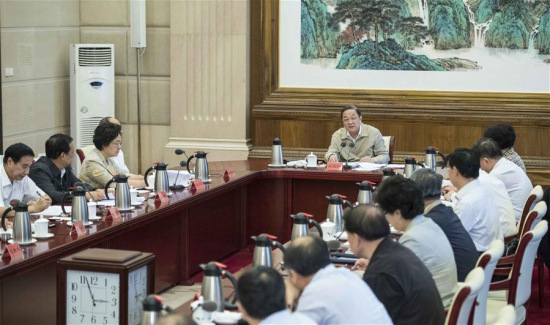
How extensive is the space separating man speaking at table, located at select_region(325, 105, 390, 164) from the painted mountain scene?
1660mm

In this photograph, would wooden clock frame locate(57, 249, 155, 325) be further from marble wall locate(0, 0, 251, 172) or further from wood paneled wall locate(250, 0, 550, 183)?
wood paneled wall locate(250, 0, 550, 183)

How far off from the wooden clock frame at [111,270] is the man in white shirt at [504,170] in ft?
10.5

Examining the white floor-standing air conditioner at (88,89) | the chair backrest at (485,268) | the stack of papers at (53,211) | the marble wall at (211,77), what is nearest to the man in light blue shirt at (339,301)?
the chair backrest at (485,268)

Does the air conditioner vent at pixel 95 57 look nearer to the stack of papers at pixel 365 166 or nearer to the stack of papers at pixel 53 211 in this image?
the stack of papers at pixel 365 166

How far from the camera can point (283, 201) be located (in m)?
7.50

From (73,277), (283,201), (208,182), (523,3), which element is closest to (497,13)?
(523,3)

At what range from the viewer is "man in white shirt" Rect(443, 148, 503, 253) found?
196 inches

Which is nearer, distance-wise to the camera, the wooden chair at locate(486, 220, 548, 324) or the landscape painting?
the wooden chair at locate(486, 220, 548, 324)

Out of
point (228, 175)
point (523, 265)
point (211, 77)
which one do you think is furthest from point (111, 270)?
point (211, 77)

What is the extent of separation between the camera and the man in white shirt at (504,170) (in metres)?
6.12

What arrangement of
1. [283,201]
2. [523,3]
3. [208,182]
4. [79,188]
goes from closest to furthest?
[79,188]
[208,182]
[283,201]
[523,3]

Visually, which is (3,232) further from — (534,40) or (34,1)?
(534,40)

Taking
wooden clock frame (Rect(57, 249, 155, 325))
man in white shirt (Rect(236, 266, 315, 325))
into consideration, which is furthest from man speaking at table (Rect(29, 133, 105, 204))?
man in white shirt (Rect(236, 266, 315, 325))

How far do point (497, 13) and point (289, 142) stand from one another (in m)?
2.36
